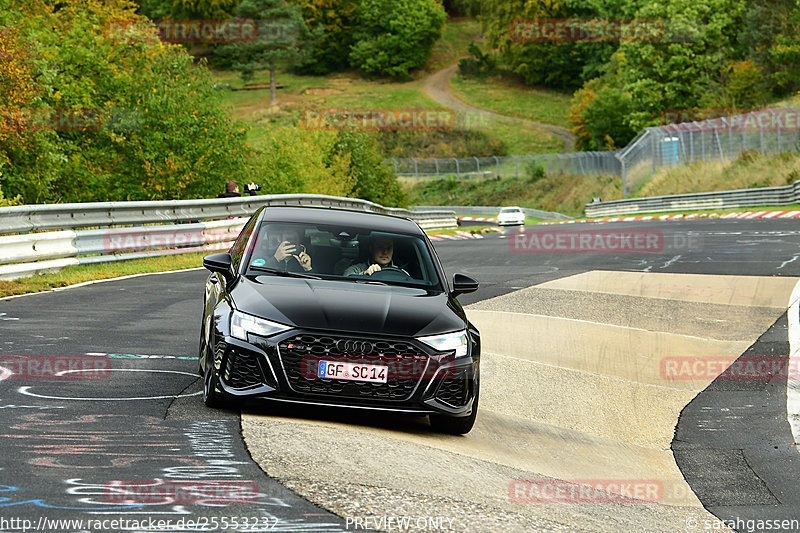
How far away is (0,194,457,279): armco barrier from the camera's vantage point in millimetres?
16141

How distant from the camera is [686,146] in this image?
6034 cm

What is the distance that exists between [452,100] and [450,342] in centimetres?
12478

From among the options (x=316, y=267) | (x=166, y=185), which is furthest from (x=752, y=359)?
(x=166, y=185)

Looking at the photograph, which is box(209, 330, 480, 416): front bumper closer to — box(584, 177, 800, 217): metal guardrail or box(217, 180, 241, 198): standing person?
box(217, 180, 241, 198): standing person

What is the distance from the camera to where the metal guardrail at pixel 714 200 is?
46406 mm

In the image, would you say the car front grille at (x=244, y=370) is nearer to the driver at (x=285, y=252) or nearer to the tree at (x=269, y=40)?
the driver at (x=285, y=252)

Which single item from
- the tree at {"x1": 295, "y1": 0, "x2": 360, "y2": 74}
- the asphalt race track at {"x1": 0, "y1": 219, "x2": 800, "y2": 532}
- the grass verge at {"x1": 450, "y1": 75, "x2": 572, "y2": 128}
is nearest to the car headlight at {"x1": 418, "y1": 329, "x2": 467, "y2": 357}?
the asphalt race track at {"x1": 0, "y1": 219, "x2": 800, "y2": 532}

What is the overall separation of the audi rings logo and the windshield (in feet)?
3.98

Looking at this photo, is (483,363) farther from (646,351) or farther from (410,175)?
(410,175)

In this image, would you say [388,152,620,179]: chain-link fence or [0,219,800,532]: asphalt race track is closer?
[0,219,800,532]: asphalt race track

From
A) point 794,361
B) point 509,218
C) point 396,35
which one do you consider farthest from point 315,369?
point 396,35

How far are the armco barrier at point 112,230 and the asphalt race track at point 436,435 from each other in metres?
1.18

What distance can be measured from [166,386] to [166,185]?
27914 millimetres

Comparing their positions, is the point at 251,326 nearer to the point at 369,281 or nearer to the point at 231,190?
the point at 369,281
